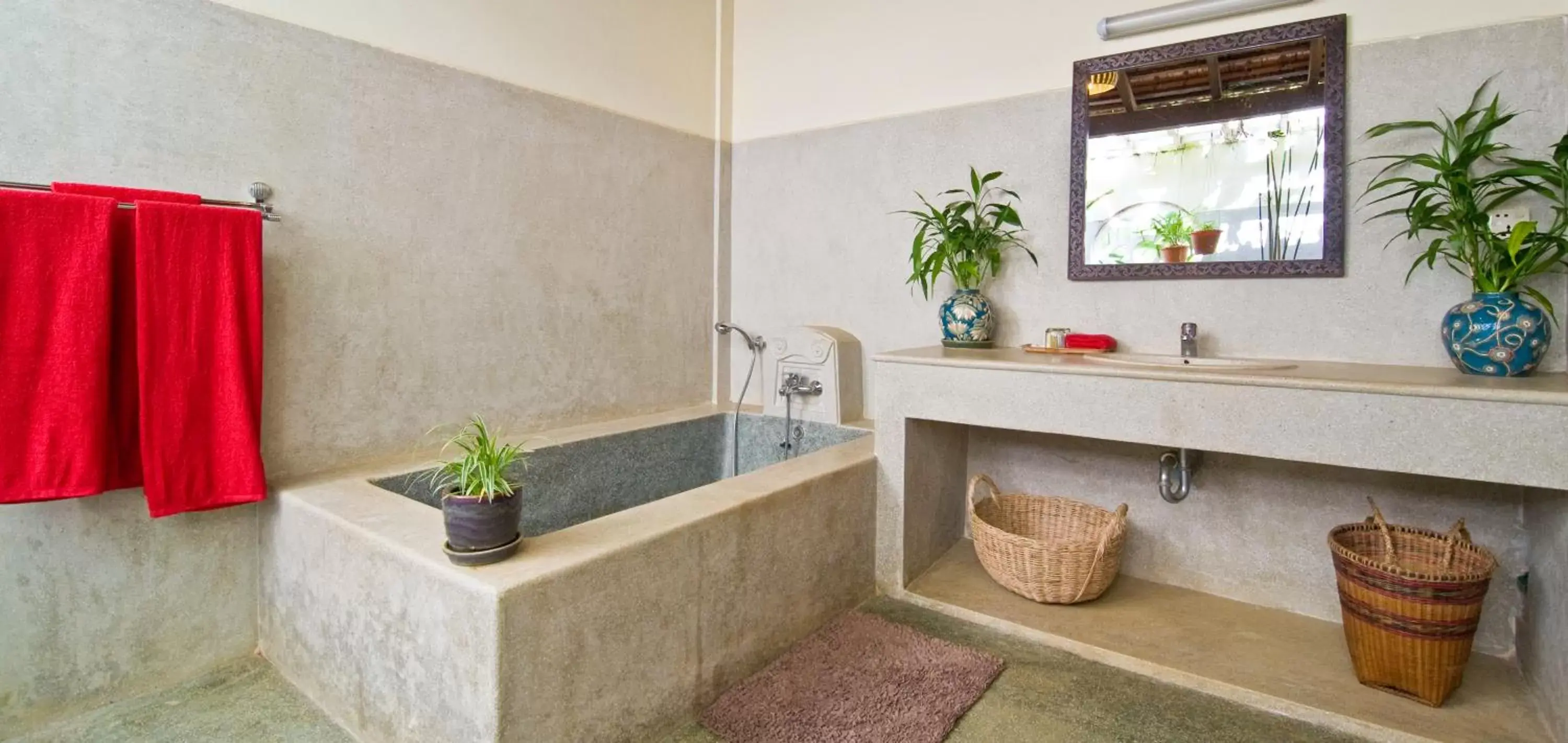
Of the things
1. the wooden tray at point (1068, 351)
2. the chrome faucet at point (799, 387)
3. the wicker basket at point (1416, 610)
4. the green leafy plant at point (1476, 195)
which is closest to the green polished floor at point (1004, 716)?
the wicker basket at point (1416, 610)

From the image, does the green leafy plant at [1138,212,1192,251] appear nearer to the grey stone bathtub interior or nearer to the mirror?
the mirror

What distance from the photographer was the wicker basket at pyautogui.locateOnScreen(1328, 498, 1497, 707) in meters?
1.59

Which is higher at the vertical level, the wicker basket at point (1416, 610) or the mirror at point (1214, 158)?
the mirror at point (1214, 158)

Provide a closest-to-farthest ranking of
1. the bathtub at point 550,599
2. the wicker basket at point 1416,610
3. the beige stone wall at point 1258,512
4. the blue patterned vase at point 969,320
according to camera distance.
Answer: the bathtub at point 550,599
the wicker basket at point 1416,610
the beige stone wall at point 1258,512
the blue patterned vase at point 969,320

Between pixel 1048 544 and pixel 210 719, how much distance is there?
2.29 metres

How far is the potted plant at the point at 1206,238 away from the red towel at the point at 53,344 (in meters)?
2.97

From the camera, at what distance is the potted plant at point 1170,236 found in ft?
7.36

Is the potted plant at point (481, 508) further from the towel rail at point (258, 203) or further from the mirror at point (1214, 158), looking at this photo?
the mirror at point (1214, 158)

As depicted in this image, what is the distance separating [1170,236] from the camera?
7.43 ft

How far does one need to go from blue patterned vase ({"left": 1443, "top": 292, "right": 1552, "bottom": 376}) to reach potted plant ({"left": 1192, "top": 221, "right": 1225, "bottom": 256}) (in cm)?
61

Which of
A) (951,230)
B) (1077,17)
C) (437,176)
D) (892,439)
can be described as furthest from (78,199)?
(1077,17)

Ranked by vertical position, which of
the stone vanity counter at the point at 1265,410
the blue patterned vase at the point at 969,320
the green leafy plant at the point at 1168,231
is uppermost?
the green leafy plant at the point at 1168,231

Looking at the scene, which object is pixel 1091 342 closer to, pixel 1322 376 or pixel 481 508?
pixel 1322 376

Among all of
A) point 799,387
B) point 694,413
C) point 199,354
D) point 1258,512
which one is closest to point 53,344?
point 199,354
